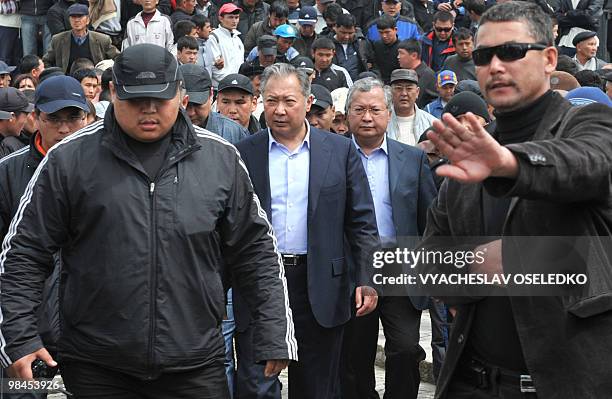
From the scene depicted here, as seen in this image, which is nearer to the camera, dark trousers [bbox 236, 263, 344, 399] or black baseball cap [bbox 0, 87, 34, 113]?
dark trousers [bbox 236, 263, 344, 399]

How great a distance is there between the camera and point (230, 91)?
9.15 meters

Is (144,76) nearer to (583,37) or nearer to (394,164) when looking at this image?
(394,164)

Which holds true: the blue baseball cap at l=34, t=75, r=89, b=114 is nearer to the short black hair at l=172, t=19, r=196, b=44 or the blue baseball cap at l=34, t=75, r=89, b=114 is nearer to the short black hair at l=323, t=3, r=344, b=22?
the short black hair at l=172, t=19, r=196, b=44

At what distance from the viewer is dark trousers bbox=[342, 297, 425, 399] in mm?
7383

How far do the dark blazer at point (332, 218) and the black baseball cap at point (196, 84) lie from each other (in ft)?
4.61

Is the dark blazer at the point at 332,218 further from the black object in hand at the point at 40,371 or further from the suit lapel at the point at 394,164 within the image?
the black object in hand at the point at 40,371

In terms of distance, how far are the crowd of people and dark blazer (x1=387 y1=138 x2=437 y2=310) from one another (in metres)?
0.01

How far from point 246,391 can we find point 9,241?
256 centimetres

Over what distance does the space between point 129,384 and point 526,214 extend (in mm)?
1805

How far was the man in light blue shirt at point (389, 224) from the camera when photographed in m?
7.38

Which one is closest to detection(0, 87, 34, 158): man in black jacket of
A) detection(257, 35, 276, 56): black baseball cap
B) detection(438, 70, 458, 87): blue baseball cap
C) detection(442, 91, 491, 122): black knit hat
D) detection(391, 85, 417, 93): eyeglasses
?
detection(442, 91, 491, 122): black knit hat

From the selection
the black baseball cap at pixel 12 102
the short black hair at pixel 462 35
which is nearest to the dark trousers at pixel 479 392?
the black baseball cap at pixel 12 102

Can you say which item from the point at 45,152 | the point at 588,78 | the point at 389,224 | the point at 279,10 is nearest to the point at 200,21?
the point at 279,10

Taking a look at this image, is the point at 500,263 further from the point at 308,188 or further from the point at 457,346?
the point at 308,188
